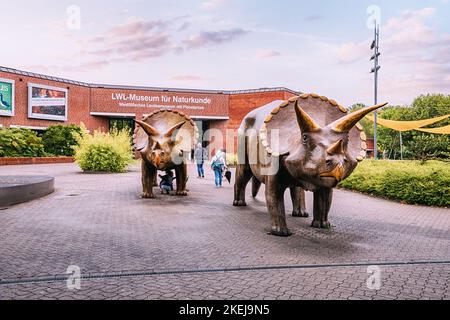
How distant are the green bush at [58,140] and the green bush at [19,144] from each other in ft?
10.6

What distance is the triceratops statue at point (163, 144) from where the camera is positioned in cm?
1136

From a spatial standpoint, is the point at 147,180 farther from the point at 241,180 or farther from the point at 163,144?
the point at 241,180

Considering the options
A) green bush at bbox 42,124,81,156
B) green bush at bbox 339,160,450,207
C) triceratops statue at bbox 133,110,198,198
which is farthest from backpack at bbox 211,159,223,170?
green bush at bbox 42,124,81,156

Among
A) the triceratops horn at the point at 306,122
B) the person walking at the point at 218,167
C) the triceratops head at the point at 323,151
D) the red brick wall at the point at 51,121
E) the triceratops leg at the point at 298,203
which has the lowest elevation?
the triceratops leg at the point at 298,203

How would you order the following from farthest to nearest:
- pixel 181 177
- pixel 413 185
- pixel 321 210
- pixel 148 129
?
1. pixel 413 185
2. pixel 181 177
3. pixel 148 129
4. pixel 321 210

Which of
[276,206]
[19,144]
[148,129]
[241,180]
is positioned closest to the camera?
[276,206]

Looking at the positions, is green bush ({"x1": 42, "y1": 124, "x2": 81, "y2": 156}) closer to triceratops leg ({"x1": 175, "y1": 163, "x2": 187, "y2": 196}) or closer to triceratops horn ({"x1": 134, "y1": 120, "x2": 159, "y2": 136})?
triceratops leg ({"x1": 175, "y1": 163, "x2": 187, "y2": 196})

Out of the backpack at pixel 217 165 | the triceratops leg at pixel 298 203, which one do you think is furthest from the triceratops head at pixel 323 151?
the backpack at pixel 217 165

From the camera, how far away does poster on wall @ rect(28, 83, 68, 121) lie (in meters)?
36.4

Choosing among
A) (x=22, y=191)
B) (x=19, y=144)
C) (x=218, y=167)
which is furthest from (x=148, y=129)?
(x=19, y=144)

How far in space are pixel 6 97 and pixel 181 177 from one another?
27.2 meters

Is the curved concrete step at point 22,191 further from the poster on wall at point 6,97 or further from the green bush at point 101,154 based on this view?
the poster on wall at point 6,97

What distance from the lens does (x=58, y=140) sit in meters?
32.5

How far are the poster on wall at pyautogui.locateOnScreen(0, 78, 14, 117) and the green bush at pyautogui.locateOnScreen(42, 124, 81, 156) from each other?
13.8 ft
